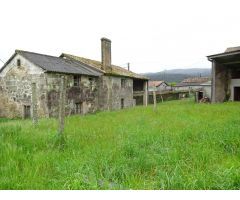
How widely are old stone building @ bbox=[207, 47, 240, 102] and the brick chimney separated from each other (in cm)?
956

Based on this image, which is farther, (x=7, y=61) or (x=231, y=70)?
(x=231, y=70)

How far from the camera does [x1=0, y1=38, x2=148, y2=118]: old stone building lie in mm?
17375

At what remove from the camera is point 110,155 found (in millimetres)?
4727

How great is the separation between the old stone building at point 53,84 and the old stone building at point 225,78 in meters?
9.28

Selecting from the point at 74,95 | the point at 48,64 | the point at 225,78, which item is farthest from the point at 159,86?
the point at 48,64

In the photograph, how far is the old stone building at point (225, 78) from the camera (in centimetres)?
2064

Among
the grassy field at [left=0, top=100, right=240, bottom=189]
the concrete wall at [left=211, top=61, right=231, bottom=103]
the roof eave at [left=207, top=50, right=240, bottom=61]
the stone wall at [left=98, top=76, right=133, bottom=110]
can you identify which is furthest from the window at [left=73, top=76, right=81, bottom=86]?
the grassy field at [left=0, top=100, right=240, bottom=189]

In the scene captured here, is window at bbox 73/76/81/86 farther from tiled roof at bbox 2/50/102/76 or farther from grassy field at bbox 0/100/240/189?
grassy field at bbox 0/100/240/189

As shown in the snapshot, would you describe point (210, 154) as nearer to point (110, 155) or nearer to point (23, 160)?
point (110, 155)

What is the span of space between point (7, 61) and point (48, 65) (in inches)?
135

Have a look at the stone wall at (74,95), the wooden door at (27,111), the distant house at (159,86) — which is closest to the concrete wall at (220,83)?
the stone wall at (74,95)

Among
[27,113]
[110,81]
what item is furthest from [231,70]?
[27,113]

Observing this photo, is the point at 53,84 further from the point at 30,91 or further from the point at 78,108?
the point at 78,108

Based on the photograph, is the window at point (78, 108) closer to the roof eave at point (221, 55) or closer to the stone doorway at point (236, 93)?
the roof eave at point (221, 55)
